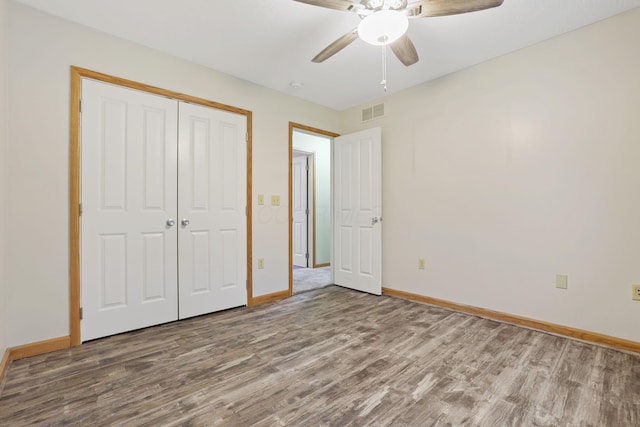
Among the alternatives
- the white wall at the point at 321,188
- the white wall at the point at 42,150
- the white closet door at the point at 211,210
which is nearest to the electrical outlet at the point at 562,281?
the white closet door at the point at 211,210

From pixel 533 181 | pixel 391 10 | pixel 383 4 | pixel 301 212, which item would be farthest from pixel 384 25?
pixel 301 212

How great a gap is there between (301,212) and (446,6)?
4.26 m

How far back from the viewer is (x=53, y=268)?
212cm

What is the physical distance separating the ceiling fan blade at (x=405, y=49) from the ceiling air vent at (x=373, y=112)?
1378 mm

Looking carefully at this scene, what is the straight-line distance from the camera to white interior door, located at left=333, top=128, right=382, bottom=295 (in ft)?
11.8

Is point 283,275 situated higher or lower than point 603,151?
lower

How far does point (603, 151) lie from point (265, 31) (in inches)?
109

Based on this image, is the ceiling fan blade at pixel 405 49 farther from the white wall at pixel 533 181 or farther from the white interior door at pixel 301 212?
the white interior door at pixel 301 212

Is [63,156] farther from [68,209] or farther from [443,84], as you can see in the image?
[443,84]

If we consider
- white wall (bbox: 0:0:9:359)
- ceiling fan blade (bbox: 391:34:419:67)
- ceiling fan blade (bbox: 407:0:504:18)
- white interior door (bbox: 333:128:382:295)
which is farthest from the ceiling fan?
white wall (bbox: 0:0:9:359)

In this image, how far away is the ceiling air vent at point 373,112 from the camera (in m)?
3.71

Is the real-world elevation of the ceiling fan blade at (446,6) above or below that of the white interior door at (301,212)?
above

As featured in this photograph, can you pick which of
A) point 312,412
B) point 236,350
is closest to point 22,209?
point 236,350

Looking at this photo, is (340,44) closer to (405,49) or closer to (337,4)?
(337,4)
